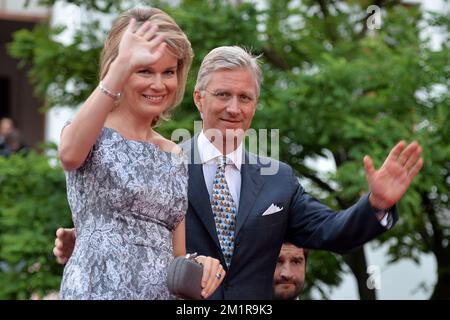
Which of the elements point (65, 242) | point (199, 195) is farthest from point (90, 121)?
point (199, 195)

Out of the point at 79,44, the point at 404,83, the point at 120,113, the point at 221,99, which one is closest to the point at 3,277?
the point at 79,44

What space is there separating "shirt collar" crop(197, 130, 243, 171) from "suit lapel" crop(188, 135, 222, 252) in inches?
0.9

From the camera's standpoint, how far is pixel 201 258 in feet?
10.1

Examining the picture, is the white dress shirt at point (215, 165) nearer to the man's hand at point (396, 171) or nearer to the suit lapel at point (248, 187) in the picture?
the suit lapel at point (248, 187)

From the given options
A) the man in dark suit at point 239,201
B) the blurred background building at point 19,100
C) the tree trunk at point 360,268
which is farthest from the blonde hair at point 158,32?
the blurred background building at point 19,100

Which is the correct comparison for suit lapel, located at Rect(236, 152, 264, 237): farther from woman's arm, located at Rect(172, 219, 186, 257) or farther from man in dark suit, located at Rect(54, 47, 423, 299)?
woman's arm, located at Rect(172, 219, 186, 257)

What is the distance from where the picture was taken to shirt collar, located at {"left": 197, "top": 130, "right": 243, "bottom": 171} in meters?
3.93

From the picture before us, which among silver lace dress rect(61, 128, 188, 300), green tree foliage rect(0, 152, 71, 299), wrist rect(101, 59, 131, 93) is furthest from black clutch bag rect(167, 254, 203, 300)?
green tree foliage rect(0, 152, 71, 299)

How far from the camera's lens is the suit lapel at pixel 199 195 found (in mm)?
3785

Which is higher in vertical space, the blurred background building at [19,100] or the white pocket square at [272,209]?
the white pocket square at [272,209]

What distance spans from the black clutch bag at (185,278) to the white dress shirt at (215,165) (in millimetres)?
950

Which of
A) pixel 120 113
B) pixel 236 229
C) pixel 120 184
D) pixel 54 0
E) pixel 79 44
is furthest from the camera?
pixel 79 44
